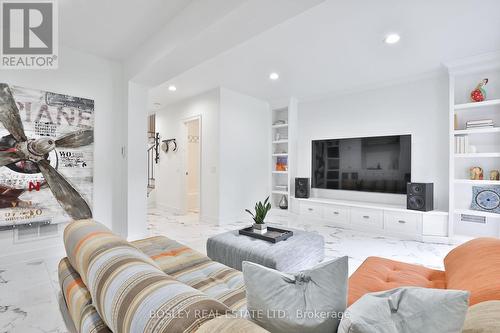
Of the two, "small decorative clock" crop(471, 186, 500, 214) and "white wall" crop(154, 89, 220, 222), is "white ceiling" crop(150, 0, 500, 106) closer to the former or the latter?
"white wall" crop(154, 89, 220, 222)

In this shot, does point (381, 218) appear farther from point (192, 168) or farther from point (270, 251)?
point (192, 168)

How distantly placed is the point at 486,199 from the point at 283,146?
3540 mm

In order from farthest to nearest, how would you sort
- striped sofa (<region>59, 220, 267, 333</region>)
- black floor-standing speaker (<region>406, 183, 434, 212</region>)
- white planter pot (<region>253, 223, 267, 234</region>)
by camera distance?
black floor-standing speaker (<region>406, 183, 434, 212</region>) < white planter pot (<region>253, 223, 267, 234</region>) < striped sofa (<region>59, 220, 267, 333</region>)

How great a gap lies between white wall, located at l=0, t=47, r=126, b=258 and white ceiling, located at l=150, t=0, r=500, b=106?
1.17 meters

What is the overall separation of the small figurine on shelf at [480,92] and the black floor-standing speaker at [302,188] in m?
2.78

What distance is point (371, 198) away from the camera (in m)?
4.39

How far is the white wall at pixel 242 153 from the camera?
464cm

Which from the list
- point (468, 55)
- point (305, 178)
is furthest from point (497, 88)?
point (305, 178)

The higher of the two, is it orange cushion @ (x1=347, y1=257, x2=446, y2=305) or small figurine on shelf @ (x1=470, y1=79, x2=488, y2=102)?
small figurine on shelf @ (x1=470, y1=79, x2=488, y2=102)

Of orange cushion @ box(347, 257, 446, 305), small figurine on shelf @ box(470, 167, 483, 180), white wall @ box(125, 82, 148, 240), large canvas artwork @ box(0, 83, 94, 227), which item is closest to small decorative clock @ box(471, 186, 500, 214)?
small figurine on shelf @ box(470, 167, 483, 180)

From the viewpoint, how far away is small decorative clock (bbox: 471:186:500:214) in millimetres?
3273

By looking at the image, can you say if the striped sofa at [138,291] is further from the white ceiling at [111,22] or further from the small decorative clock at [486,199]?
the small decorative clock at [486,199]

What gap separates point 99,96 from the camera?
3379mm

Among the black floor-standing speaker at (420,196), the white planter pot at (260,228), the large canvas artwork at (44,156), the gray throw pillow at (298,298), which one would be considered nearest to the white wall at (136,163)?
the large canvas artwork at (44,156)
